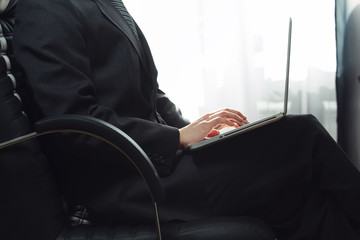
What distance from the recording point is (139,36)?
1158 millimetres

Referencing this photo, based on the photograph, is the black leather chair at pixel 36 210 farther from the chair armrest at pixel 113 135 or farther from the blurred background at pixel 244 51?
the blurred background at pixel 244 51

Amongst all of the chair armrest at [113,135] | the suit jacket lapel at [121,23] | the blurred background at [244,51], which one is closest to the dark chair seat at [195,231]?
the chair armrest at [113,135]

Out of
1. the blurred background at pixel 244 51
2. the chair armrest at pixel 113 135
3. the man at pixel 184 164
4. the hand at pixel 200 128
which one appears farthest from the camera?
the blurred background at pixel 244 51

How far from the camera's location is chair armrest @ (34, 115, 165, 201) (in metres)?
0.63

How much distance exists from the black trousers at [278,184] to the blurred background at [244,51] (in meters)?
1.04

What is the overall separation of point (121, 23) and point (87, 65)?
210 mm

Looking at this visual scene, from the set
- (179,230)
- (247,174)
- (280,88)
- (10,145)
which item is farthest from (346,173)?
(280,88)

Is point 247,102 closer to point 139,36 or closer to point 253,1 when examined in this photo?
point 253,1

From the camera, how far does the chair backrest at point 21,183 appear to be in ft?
2.40

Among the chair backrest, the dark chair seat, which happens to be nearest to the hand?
the dark chair seat

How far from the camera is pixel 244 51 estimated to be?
181 centimetres

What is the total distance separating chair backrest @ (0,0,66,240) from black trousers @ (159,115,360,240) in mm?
239

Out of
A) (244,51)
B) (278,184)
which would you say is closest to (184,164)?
(278,184)

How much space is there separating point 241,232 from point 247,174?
0.15 metres
